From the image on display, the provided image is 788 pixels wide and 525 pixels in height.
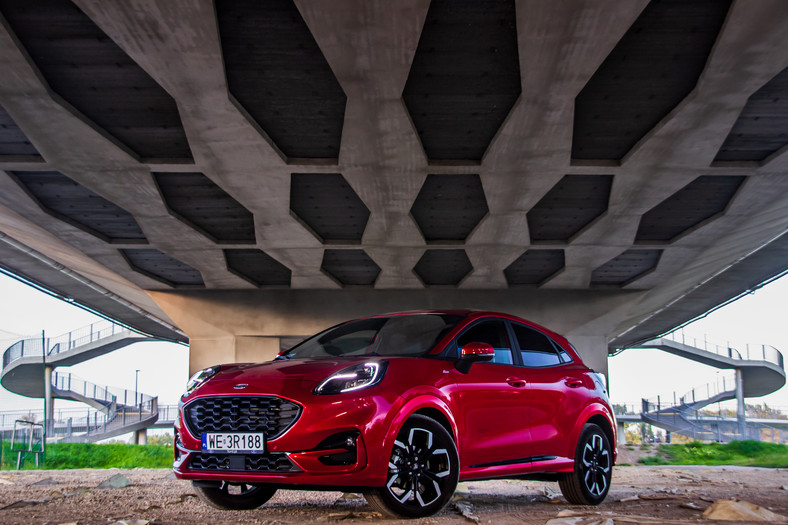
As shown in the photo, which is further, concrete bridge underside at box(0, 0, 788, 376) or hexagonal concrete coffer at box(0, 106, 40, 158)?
hexagonal concrete coffer at box(0, 106, 40, 158)

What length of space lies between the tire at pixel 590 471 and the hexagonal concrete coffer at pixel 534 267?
15.0 metres

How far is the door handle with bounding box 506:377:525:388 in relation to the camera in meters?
6.02

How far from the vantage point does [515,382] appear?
6.08 meters

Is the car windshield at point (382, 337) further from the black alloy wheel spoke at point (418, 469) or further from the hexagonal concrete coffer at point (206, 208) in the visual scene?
the hexagonal concrete coffer at point (206, 208)

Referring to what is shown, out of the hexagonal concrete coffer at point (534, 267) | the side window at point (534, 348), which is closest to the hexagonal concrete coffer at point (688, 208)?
the hexagonal concrete coffer at point (534, 267)

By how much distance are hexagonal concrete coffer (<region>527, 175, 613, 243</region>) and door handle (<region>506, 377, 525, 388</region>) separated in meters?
10.6

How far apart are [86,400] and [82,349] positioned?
4642mm

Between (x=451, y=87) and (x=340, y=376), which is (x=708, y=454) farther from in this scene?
(x=340, y=376)

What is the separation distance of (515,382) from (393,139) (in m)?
7.90

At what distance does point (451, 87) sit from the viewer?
1179 centimetres

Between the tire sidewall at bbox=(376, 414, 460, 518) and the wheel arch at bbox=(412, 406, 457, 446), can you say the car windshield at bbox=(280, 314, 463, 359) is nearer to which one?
the wheel arch at bbox=(412, 406, 457, 446)

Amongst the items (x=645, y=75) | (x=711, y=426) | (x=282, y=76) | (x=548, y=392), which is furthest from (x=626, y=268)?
(x=711, y=426)

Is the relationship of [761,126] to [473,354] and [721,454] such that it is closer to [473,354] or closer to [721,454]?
[473,354]

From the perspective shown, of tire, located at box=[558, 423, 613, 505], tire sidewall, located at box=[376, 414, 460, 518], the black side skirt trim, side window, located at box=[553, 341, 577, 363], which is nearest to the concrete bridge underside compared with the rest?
side window, located at box=[553, 341, 577, 363]
